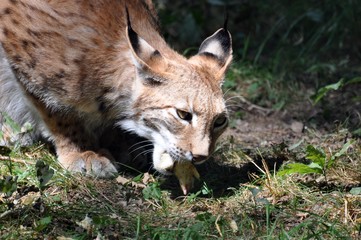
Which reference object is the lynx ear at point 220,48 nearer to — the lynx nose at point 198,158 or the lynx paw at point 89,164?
the lynx nose at point 198,158

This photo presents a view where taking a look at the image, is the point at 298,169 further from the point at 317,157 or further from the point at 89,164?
the point at 89,164

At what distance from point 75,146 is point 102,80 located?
0.69m

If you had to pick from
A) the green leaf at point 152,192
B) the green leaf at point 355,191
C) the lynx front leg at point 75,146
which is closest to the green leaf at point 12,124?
the lynx front leg at point 75,146

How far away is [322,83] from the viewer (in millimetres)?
8266

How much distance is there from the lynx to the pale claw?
11 centimetres

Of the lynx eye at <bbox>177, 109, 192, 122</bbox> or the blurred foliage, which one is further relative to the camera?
the blurred foliage

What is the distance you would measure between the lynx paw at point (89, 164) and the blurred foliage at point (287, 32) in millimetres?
2462

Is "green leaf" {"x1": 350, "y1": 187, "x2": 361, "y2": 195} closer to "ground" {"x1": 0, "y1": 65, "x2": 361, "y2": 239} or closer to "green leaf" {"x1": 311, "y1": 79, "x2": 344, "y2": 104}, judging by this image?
"ground" {"x1": 0, "y1": 65, "x2": 361, "y2": 239}

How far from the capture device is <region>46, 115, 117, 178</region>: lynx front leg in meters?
6.26

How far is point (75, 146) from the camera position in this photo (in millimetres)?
6469

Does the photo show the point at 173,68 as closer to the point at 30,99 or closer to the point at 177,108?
the point at 177,108

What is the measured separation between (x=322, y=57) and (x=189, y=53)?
147cm

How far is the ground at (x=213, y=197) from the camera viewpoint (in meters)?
5.09

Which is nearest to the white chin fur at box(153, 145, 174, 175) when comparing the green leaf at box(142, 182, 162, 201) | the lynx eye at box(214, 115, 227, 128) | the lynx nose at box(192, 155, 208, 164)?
the green leaf at box(142, 182, 162, 201)
